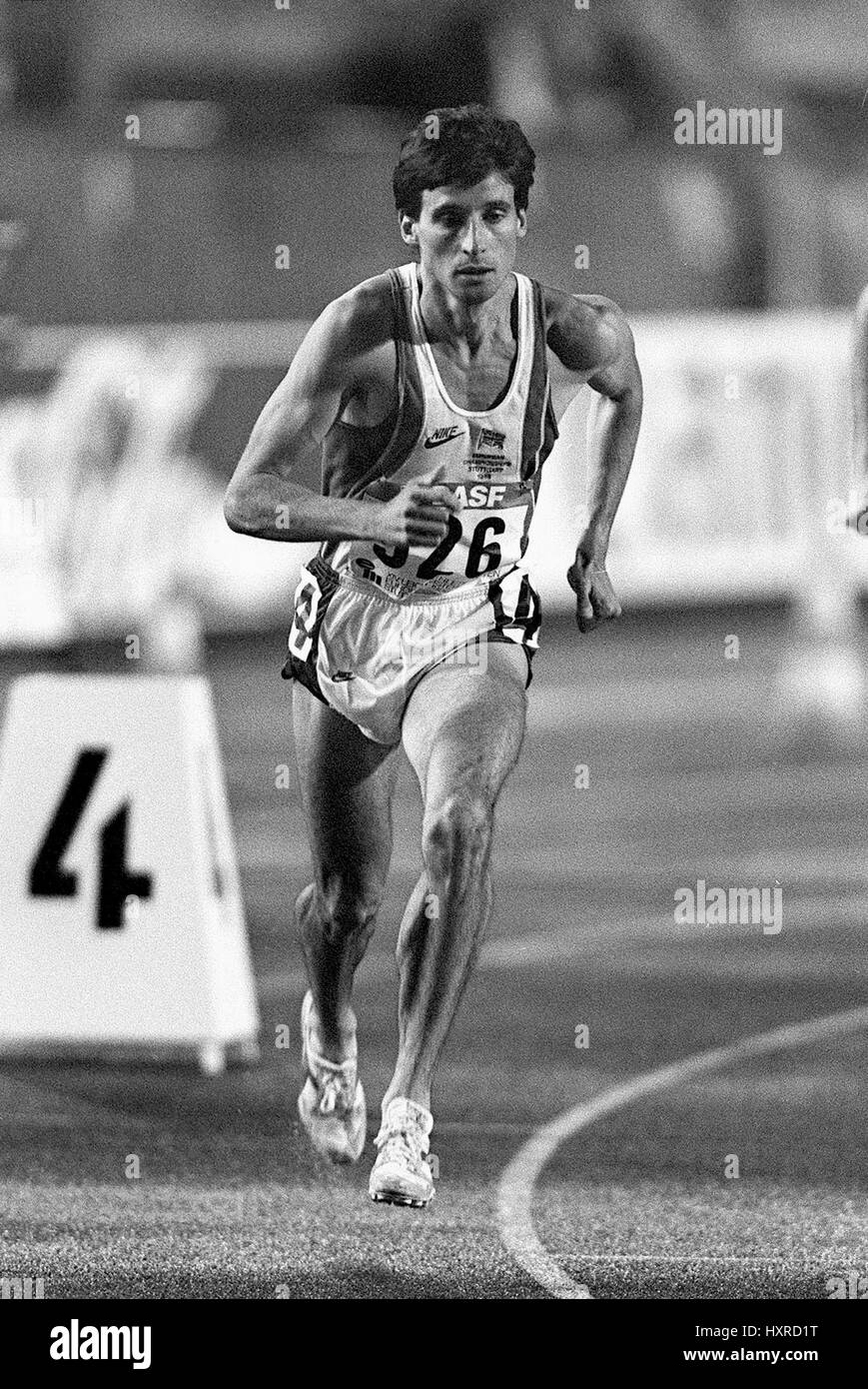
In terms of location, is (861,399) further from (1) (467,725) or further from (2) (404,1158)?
(2) (404,1158)

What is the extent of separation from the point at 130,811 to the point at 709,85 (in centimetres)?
1075

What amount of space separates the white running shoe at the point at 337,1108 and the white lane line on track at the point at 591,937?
196cm

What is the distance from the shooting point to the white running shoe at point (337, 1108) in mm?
4953

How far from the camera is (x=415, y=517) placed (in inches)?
179

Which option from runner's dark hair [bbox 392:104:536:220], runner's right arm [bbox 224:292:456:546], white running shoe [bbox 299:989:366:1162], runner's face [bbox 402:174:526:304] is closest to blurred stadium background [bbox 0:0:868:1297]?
white running shoe [bbox 299:989:366:1162]

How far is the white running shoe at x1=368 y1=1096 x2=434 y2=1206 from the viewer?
15.2 feet

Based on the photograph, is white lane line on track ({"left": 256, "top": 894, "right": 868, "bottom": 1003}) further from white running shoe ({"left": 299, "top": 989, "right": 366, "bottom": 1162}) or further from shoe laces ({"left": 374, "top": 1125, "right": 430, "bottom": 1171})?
shoe laces ({"left": 374, "top": 1125, "right": 430, "bottom": 1171})

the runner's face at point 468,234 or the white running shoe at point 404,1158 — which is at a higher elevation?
the runner's face at point 468,234

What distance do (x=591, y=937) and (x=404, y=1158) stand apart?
11.3 ft

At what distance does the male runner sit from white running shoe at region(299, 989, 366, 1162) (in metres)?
0.24

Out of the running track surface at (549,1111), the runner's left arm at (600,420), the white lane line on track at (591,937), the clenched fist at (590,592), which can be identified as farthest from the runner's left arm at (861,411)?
the white lane line on track at (591,937)

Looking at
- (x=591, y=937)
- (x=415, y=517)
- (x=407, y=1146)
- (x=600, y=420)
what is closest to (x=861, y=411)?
(x=600, y=420)

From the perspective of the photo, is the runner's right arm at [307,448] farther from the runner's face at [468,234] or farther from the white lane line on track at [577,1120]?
the white lane line on track at [577,1120]
